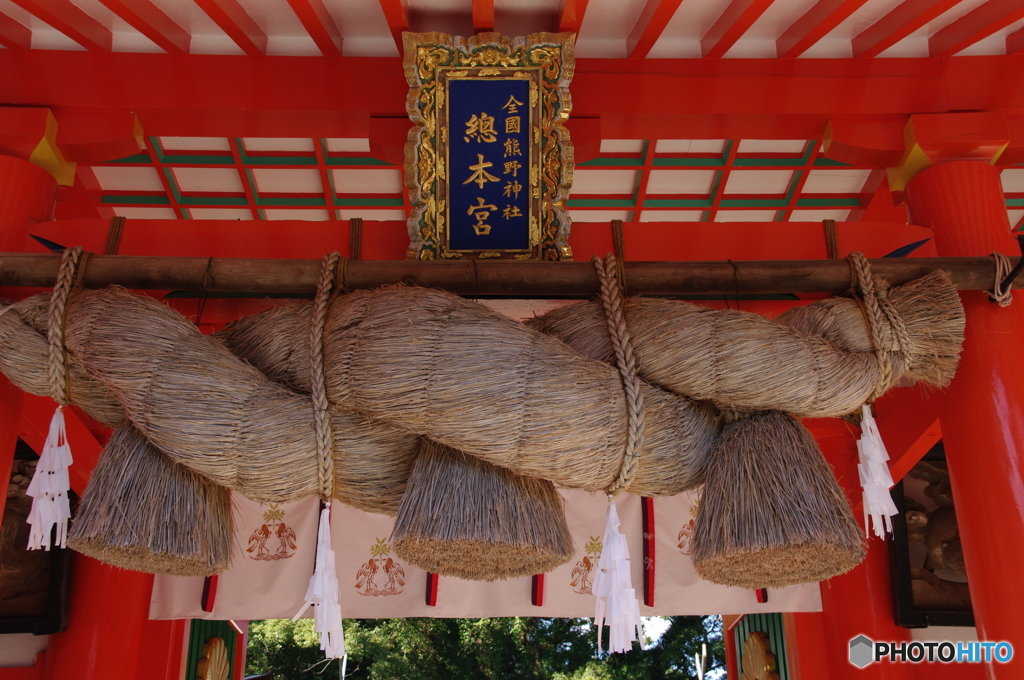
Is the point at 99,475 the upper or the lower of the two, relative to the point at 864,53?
lower

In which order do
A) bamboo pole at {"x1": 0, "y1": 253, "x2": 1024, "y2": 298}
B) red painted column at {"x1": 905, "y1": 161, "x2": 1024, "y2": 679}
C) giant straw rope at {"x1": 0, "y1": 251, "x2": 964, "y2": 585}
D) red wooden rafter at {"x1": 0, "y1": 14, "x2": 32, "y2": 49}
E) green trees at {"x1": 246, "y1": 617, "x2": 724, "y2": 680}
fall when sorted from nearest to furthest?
giant straw rope at {"x1": 0, "y1": 251, "x2": 964, "y2": 585} → bamboo pole at {"x1": 0, "y1": 253, "x2": 1024, "y2": 298} → red painted column at {"x1": 905, "y1": 161, "x2": 1024, "y2": 679} → red wooden rafter at {"x1": 0, "y1": 14, "x2": 32, "y2": 49} → green trees at {"x1": 246, "y1": 617, "x2": 724, "y2": 680}

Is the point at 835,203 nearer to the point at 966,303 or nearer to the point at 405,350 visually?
the point at 966,303

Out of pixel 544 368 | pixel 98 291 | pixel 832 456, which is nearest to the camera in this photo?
pixel 544 368

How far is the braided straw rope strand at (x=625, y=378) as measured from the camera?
1768 millimetres

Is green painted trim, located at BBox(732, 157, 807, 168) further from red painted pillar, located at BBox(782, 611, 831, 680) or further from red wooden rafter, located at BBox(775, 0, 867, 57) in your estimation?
red painted pillar, located at BBox(782, 611, 831, 680)

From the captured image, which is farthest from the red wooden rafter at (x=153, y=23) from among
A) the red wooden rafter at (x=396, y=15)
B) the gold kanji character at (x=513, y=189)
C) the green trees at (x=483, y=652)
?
the green trees at (x=483, y=652)

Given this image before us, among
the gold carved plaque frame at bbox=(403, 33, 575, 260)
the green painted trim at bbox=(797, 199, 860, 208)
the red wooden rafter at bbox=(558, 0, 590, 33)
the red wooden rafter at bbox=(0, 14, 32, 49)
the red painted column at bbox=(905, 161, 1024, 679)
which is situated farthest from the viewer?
the green painted trim at bbox=(797, 199, 860, 208)

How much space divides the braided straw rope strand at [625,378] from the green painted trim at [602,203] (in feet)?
7.41

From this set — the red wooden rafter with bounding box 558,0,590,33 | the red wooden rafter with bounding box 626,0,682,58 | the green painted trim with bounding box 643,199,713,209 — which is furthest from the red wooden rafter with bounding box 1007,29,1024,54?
the red wooden rafter with bounding box 558,0,590,33

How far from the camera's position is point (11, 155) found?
2.87 meters

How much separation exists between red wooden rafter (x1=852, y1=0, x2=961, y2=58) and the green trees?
9751mm

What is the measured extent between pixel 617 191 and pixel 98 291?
285cm

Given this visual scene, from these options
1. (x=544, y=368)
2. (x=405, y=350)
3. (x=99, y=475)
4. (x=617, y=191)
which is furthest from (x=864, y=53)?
(x=99, y=475)

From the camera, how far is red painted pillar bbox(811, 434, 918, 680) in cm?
433
